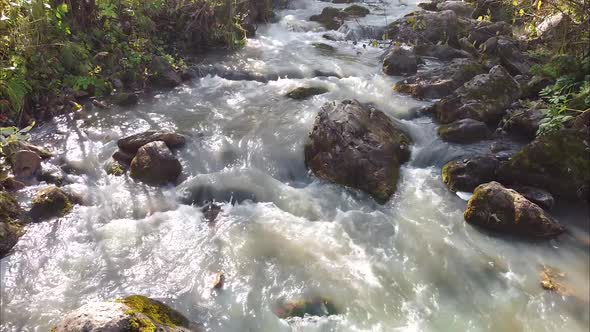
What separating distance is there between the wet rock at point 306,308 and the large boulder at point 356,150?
217 centimetres

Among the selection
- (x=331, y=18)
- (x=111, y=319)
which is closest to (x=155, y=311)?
(x=111, y=319)

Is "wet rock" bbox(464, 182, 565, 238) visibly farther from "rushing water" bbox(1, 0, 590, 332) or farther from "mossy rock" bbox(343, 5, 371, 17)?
"mossy rock" bbox(343, 5, 371, 17)

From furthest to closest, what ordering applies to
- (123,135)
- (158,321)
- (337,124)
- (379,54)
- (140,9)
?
(379,54) → (140,9) → (123,135) → (337,124) → (158,321)

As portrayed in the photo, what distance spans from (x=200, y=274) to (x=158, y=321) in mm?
1370

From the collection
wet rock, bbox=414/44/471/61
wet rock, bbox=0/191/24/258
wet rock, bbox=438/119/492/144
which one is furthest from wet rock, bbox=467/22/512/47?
wet rock, bbox=0/191/24/258

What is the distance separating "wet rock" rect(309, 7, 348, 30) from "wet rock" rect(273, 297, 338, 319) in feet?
38.1

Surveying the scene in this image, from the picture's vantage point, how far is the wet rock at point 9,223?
4.79m

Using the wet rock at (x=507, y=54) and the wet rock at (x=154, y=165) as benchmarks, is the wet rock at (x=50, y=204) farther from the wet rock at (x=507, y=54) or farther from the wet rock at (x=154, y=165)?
the wet rock at (x=507, y=54)

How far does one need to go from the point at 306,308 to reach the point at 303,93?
5.81 meters

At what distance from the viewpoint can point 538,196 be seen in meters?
5.63

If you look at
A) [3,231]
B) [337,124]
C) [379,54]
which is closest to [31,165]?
[3,231]

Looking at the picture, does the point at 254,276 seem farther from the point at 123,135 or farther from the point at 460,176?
the point at 123,135

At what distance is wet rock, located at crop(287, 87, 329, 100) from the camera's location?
9125mm

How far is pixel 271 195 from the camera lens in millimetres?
6215
